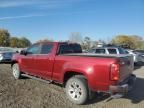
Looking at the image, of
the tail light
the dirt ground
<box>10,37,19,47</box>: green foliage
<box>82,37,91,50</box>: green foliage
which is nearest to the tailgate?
the tail light

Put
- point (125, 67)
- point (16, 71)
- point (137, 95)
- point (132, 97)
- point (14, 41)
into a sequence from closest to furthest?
point (125, 67), point (132, 97), point (137, 95), point (16, 71), point (14, 41)

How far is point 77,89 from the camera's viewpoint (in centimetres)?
748

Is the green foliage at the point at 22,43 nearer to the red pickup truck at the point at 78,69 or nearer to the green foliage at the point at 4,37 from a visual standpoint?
the green foliage at the point at 4,37

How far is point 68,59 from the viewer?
7.75 metres

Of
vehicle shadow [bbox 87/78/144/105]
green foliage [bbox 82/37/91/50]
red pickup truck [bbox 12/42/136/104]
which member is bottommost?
vehicle shadow [bbox 87/78/144/105]

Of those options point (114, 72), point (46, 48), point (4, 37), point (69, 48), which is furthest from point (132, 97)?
point (4, 37)

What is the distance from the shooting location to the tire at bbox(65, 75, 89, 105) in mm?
7230

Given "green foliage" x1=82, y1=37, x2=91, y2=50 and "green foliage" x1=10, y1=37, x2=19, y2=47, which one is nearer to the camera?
"green foliage" x1=82, y1=37, x2=91, y2=50

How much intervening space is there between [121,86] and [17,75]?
5.69 meters

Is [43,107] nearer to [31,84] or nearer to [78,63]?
[78,63]

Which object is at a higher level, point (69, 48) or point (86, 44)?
point (86, 44)

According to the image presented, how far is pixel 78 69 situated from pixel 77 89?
0.65 m

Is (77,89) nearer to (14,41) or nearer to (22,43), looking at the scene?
(14,41)

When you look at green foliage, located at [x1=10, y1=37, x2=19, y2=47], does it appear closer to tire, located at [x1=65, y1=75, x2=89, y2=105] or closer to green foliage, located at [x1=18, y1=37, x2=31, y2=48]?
green foliage, located at [x1=18, y1=37, x2=31, y2=48]
